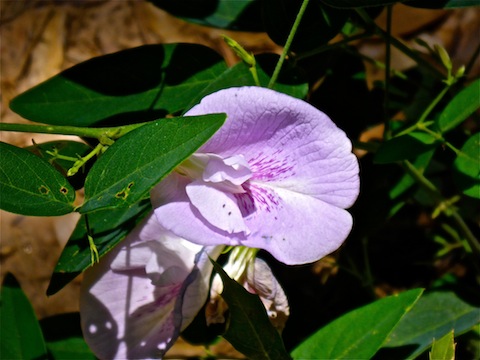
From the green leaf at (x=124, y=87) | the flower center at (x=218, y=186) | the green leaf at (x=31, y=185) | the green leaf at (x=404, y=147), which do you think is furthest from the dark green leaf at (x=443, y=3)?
the green leaf at (x=31, y=185)

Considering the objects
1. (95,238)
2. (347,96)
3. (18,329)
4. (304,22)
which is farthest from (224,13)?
(18,329)

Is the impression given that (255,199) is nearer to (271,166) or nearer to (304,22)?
(271,166)

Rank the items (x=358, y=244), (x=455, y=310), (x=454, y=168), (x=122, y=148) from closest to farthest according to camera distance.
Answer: (x=122, y=148) → (x=454, y=168) → (x=455, y=310) → (x=358, y=244)

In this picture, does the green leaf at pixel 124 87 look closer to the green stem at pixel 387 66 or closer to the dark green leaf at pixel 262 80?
the dark green leaf at pixel 262 80

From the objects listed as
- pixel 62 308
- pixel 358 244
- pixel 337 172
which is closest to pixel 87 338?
pixel 337 172

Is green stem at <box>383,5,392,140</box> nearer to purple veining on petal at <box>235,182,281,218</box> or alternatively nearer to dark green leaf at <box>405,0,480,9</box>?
dark green leaf at <box>405,0,480,9</box>

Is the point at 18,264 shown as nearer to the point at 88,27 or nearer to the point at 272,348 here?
the point at 88,27
